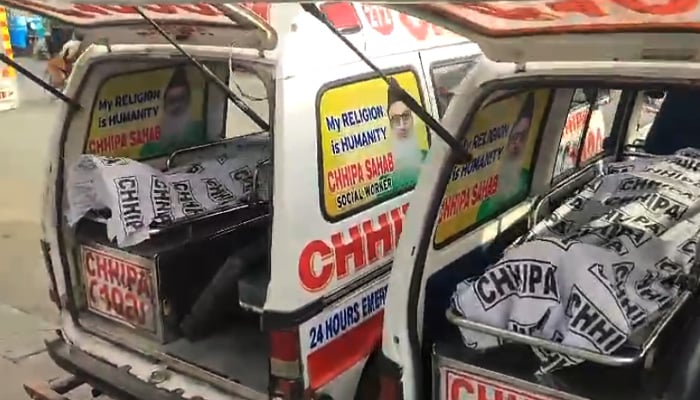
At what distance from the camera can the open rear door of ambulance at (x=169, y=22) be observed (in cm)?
293

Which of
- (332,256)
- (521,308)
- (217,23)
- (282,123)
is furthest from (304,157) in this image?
(521,308)

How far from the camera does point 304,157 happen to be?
292cm

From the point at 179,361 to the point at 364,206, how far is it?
40.5 inches

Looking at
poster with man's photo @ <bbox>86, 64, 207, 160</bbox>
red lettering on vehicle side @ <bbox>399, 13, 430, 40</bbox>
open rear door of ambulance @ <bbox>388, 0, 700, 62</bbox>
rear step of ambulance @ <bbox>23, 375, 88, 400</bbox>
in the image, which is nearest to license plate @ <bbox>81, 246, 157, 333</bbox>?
rear step of ambulance @ <bbox>23, 375, 88, 400</bbox>

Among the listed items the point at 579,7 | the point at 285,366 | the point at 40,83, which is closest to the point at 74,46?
the point at 40,83

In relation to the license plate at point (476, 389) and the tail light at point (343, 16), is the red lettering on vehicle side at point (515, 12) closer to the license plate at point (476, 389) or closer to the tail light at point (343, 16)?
the license plate at point (476, 389)

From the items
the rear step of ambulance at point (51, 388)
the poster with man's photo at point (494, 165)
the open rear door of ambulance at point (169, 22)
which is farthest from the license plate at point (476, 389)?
the rear step of ambulance at point (51, 388)

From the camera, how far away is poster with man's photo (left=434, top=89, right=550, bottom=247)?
103 inches

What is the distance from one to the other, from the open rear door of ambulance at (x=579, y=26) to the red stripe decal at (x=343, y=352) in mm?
1399

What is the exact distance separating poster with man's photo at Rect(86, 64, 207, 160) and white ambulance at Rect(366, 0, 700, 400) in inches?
79.2

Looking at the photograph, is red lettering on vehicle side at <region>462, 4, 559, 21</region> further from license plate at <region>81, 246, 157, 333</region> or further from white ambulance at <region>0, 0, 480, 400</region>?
license plate at <region>81, 246, 157, 333</region>

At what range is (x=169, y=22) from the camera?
3.12 meters

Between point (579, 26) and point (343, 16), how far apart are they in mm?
1485

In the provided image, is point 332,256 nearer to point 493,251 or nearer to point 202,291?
point 493,251
